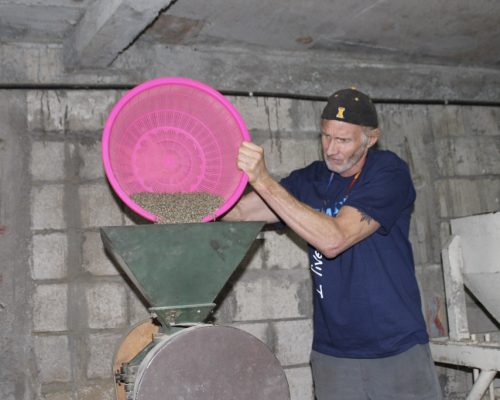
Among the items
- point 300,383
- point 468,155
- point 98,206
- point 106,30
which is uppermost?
point 106,30

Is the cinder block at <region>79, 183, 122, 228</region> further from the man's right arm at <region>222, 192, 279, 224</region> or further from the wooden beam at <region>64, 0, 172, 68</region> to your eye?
the man's right arm at <region>222, 192, 279, 224</region>

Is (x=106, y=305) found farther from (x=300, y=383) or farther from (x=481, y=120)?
(x=481, y=120)

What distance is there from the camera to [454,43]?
3391 mm

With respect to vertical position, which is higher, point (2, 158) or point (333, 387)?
point (2, 158)

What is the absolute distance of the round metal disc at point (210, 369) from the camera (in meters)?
Result: 1.72

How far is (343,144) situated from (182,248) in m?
0.81

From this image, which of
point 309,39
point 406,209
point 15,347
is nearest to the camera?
point 406,209

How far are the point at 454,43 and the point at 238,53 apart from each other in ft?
3.80

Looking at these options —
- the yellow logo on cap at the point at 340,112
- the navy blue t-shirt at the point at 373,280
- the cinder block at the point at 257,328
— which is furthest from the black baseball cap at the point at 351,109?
the cinder block at the point at 257,328

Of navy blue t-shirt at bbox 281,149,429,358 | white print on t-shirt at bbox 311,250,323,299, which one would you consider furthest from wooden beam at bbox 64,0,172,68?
white print on t-shirt at bbox 311,250,323,299

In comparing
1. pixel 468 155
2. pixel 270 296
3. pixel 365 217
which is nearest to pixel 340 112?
pixel 365 217

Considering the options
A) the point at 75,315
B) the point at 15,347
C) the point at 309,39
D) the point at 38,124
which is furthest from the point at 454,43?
the point at 15,347

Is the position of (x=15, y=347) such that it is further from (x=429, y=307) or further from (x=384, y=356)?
(x=429, y=307)

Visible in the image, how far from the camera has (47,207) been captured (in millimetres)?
2934
